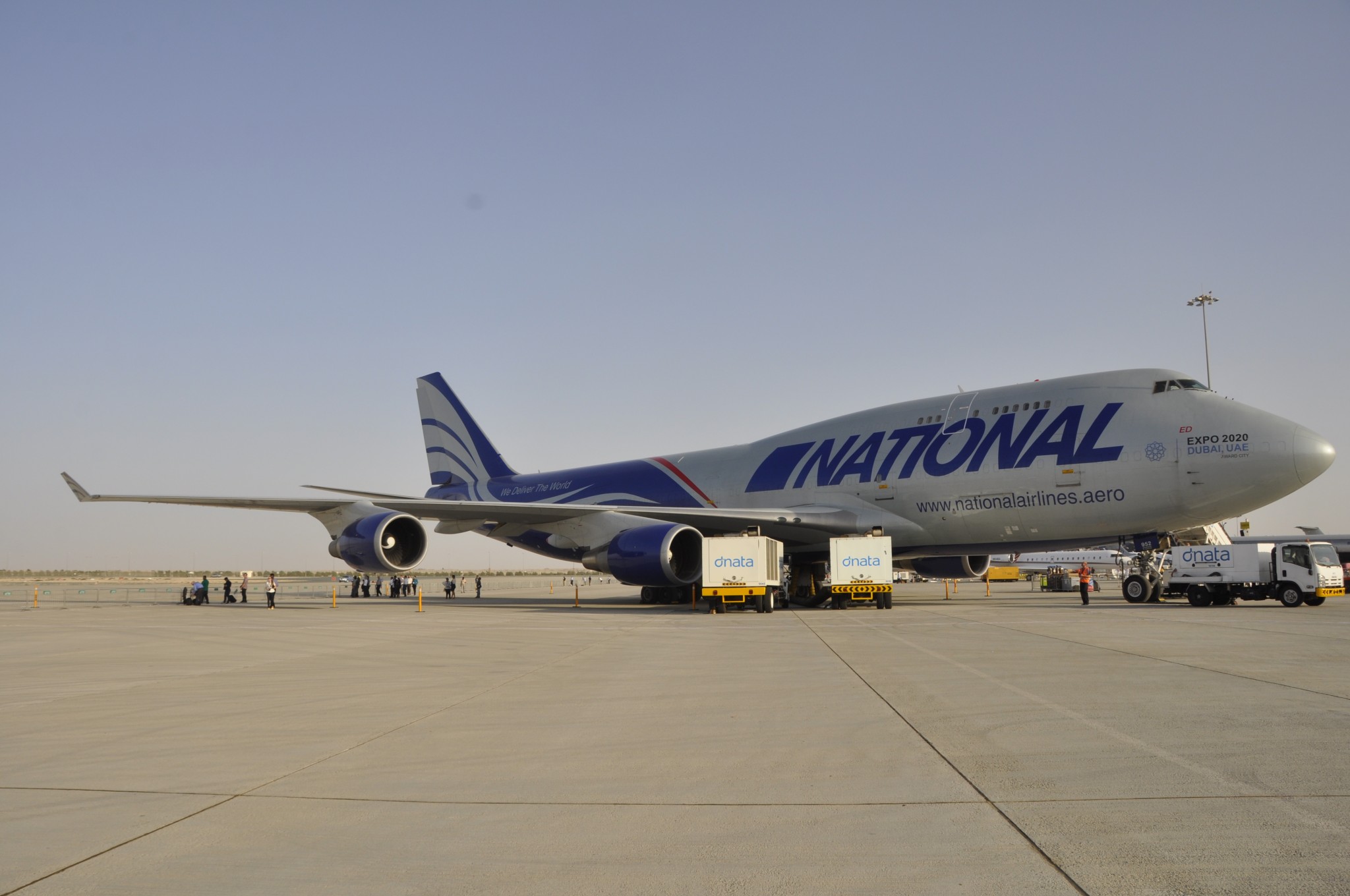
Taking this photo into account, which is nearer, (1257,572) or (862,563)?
(1257,572)

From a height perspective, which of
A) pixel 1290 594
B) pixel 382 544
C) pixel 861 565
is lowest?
pixel 1290 594

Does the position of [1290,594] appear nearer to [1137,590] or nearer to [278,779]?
[1137,590]

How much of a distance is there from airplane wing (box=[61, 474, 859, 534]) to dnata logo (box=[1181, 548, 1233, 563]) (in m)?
8.40

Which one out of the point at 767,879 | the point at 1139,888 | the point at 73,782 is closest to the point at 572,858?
the point at 767,879

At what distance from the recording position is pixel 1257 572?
78.2 feet

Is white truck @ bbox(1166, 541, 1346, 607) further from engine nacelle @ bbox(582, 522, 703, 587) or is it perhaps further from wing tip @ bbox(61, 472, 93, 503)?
wing tip @ bbox(61, 472, 93, 503)

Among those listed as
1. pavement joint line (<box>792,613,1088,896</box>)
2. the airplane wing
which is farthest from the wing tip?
pavement joint line (<box>792,613,1088,896</box>)

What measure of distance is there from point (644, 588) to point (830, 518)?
865cm

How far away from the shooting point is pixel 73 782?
217 inches

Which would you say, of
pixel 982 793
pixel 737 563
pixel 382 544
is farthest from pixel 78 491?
pixel 982 793

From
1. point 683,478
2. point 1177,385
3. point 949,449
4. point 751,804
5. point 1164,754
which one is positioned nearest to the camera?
point 751,804

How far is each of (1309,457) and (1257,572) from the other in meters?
4.82

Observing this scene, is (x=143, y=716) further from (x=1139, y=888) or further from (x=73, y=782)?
(x=1139, y=888)

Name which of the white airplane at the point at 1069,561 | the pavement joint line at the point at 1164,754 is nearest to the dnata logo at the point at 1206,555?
the pavement joint line at the point at 1164,754
